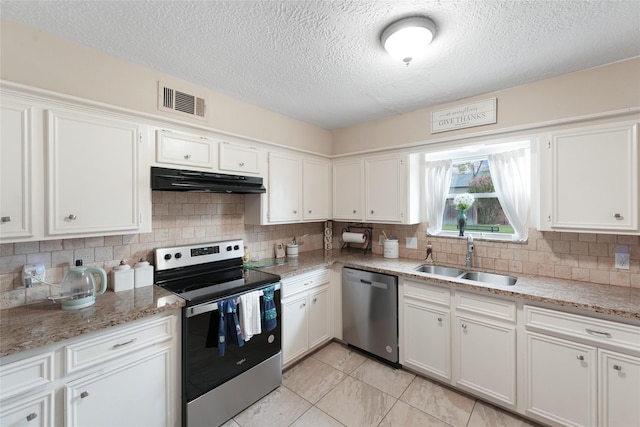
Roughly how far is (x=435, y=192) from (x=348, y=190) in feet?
3.22

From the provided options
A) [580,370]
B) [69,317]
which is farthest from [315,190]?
[580,370]

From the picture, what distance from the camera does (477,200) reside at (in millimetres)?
2824

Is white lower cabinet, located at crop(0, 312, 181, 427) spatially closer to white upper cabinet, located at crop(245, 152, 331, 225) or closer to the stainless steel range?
the stainless steel range

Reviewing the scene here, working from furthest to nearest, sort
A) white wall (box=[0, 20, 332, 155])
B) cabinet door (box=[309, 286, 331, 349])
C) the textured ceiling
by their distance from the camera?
cabinet door (box=[309, 286, 331, 349]) → white wall (box=[0, 20, 332, 155]) → the textured ceiling

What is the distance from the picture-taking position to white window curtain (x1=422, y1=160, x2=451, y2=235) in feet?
9.74

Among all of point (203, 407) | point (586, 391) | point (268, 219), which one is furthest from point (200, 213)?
point (586, 391)

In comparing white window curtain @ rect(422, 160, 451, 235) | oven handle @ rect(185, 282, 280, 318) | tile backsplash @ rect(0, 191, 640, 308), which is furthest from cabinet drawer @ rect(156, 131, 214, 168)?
white window curtain @ rect(422, 160, 451, 235)

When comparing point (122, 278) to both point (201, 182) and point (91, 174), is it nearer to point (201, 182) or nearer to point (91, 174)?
point (91, 174)

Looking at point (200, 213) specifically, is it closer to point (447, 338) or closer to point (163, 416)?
point (163, 416)

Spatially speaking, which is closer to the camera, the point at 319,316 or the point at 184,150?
the point at 184,150

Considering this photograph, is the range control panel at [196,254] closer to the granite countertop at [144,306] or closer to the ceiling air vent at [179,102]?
the granite countertop at [144,306]

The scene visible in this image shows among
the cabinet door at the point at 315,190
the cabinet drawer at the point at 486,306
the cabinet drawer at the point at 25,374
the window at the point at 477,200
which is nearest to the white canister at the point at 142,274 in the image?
the cabinet drawer at the point at 25,374

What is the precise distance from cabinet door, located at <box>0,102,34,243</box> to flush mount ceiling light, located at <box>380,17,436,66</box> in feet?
6.70

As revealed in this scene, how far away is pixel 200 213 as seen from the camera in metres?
2.49
